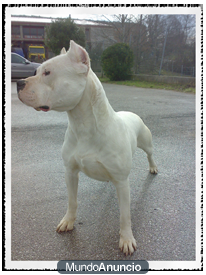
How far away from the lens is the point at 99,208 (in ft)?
8.11

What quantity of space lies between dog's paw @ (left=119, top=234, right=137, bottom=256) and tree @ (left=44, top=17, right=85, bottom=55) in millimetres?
16385

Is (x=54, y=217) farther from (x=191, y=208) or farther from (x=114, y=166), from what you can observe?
(x=191, y=208)

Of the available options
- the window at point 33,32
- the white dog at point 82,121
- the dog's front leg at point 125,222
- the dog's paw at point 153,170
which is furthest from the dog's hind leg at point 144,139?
the window at point 33,32

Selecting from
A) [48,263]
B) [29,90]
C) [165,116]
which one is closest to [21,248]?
[48,263]

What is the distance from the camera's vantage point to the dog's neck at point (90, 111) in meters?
1.66

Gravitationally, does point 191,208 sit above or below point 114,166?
below

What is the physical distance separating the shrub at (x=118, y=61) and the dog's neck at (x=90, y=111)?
47.7 ft

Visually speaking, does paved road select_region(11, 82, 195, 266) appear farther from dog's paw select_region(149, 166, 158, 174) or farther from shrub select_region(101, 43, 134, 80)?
shrub select_region(101, 43, 134, 80)

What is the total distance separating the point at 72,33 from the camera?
1688 cm

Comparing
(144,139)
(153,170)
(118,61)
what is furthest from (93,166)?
(118,61)

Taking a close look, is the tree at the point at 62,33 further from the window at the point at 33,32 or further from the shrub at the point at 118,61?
the window at the point at 33,32

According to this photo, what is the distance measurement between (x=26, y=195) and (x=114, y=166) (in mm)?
1409

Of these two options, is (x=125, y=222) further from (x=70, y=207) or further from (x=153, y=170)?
(x=153, y=170)

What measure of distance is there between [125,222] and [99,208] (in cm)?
55
